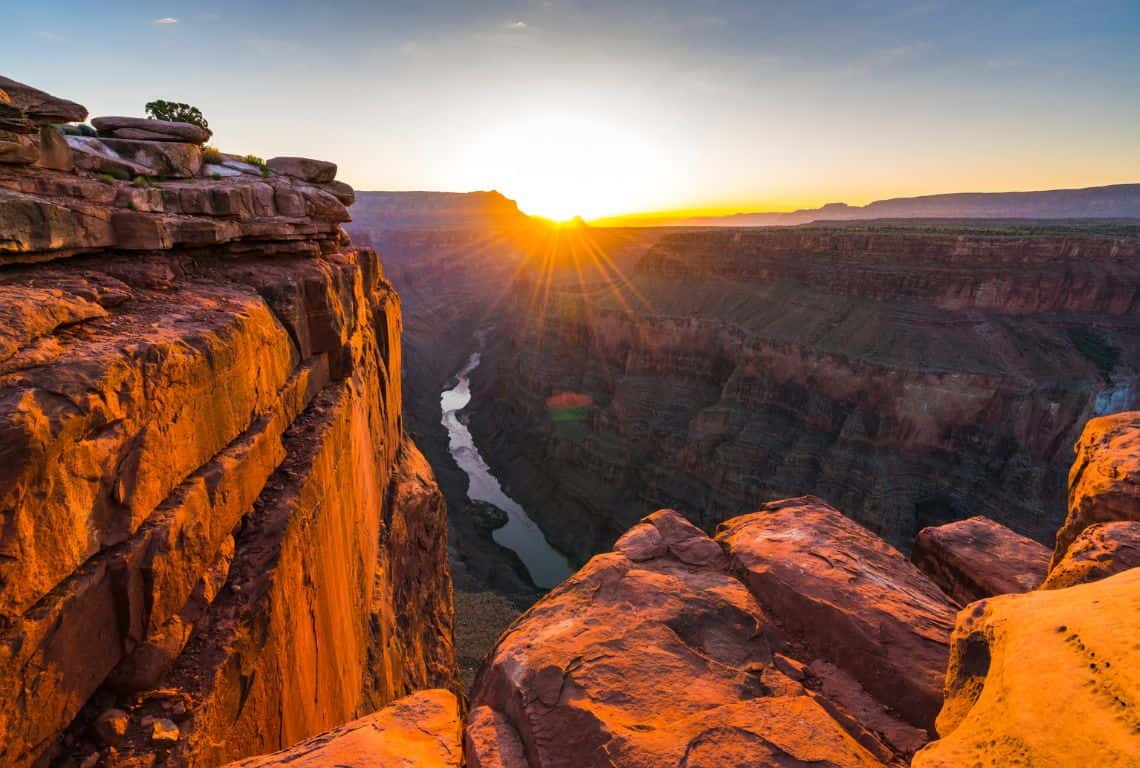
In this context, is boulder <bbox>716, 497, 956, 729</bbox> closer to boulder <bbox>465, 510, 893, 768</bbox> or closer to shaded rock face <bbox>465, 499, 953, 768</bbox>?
shaded rock face <bbox>465, 499, 953, 768</bbox>

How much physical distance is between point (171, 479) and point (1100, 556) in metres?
9.54

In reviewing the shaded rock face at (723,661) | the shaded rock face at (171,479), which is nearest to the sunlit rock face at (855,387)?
the shaded rock face at (723,661)

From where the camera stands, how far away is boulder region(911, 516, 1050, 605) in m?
7.39

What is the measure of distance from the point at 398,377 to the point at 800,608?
66.3 ft

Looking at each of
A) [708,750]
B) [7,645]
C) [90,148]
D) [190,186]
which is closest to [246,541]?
[7,645]

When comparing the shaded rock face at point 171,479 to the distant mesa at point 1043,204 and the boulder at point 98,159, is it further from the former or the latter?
the distant mesa at point 1043,204

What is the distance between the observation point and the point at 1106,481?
20.9ft

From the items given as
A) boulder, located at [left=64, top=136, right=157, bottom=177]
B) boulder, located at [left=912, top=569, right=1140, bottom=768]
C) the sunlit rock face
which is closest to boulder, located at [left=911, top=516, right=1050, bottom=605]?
boulder, located at [left=912, top=569, right=1140, bottom=768]

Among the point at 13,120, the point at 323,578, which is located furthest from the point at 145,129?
the point at 323,578

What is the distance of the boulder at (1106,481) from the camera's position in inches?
243

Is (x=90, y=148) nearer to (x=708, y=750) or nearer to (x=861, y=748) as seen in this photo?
(x=708, y=750)

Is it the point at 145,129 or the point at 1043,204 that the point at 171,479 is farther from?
the point at 1043,204

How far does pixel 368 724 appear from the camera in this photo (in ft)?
15.2

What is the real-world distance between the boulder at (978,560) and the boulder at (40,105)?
13941mm
